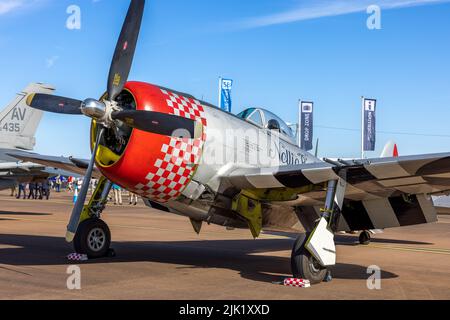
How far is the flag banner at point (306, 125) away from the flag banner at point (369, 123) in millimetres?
4006

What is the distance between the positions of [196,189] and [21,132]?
16.7 meters

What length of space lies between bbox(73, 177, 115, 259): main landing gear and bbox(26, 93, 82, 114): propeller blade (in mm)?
2204

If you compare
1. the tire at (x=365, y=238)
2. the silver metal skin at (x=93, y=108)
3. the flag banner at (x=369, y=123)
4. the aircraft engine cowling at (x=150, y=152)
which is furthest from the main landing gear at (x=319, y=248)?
the flag banner at (x=369, y=123)

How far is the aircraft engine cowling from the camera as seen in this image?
718 centimetres

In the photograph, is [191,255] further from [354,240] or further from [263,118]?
[354,240]

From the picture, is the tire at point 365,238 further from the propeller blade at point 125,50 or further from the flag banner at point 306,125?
the flag banner at point 306,125

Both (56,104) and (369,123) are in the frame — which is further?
(369,123)

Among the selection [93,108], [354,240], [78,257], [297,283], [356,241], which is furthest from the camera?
[354,240]

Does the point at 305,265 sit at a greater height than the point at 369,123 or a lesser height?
lesser

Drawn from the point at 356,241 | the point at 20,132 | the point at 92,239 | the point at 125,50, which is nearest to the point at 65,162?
the point at 92,239

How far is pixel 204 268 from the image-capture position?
8.84m

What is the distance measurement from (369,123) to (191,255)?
3224 cm

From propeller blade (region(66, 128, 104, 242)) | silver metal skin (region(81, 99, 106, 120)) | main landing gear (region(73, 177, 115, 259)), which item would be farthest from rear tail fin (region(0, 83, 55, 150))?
silver metal skin (region(81, 99, 106, 120))

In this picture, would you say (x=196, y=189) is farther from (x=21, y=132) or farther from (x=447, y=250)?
(x=21, y=132)
